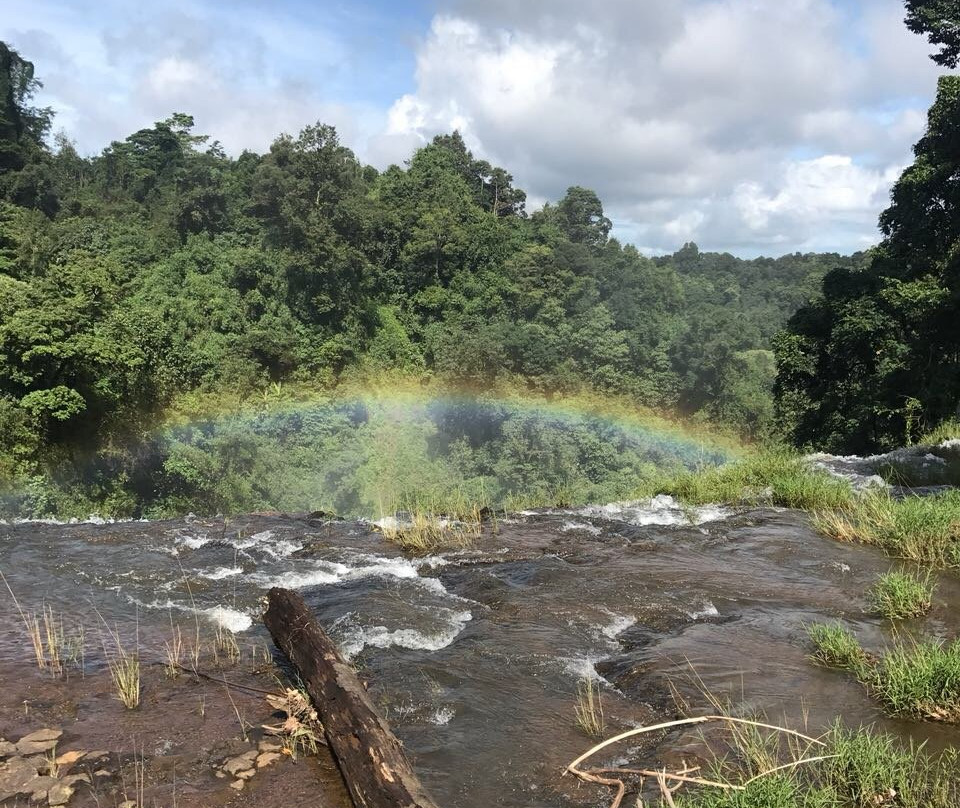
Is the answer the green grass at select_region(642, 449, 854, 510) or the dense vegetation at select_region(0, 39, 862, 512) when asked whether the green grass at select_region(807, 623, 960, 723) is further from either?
the dense vegetation at select_region(0, 39, 862, 512)

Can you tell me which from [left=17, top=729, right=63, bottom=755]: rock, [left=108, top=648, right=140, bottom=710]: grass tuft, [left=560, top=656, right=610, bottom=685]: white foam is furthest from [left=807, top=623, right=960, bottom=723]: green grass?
[left=17, top=729, right=63, bottom=755]: rock

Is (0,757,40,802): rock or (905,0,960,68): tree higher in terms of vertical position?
(905,0,960,68): tree

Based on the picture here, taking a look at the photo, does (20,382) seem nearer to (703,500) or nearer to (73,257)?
(73,257)

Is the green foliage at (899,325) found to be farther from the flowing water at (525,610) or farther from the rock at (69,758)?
the rock at (69,758)

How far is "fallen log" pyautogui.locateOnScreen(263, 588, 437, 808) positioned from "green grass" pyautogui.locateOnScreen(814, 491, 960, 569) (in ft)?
21.9

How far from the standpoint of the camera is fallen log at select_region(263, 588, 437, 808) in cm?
362

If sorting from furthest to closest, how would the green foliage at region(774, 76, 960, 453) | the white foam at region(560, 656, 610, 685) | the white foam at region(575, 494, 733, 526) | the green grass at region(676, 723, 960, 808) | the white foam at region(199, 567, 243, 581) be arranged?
the green foliage at region(774, 76, 960, 453) < the white foam at region(575, 494, 733, 526) < the white foam at region(199, 567, 243, 581) < the white foam at region(560, 656, 610, 685) < the green grass at region(676, 723, 960, 808)

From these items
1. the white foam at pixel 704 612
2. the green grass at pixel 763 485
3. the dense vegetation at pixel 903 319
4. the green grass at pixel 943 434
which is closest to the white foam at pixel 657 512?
the green grass at pixel 763 485

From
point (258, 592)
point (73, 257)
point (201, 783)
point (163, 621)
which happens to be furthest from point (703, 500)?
point (73, 257)

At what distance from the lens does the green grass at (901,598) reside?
6.41 metres

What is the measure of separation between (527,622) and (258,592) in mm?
3154

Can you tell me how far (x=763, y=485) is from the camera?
13.1m

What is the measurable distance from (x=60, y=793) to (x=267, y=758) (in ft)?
3.66

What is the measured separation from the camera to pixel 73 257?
23953mm
